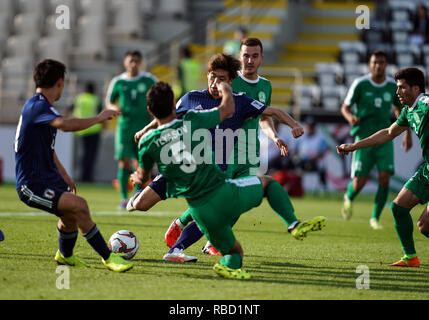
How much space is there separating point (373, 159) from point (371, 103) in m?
0.80

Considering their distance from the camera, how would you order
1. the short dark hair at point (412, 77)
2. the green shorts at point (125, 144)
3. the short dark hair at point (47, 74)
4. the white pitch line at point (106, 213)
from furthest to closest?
the green shorts at point (125, 144)
the white pitch line at point (106, 213)
the short dark hair at point (412, 77)
the short dark hair at point (47, 74)

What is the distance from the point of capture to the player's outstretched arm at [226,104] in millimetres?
5785

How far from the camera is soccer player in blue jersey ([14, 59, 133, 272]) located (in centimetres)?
586

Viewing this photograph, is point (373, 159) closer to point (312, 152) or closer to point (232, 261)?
point (232, 261)

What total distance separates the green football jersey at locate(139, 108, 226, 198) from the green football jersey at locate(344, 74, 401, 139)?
5.51 m

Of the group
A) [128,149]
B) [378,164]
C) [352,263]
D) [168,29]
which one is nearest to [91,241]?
[352,263]

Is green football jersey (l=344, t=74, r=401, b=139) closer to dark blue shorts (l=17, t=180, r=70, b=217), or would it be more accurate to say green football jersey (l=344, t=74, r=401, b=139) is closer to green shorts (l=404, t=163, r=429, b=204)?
green shorts (l=404, t=163, r=429, b=204)

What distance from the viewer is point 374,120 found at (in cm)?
1091

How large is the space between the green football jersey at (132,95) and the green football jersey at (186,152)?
23.0 ft

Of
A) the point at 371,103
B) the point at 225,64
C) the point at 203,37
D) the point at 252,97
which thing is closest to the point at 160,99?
the point at 225,64

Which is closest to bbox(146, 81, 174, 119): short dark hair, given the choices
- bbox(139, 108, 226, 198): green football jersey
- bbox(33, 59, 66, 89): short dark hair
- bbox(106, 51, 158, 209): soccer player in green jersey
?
bbox(139, 108, 226, 198): green football jersey

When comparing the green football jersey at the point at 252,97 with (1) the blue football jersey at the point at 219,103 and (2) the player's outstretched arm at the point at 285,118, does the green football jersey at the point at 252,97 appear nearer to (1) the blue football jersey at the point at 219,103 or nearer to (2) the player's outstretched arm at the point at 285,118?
(1) the blue football jersey at the point at 219,103

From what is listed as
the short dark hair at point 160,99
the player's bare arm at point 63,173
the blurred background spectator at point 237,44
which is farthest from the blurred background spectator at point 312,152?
the short dark hair at point 160,99
